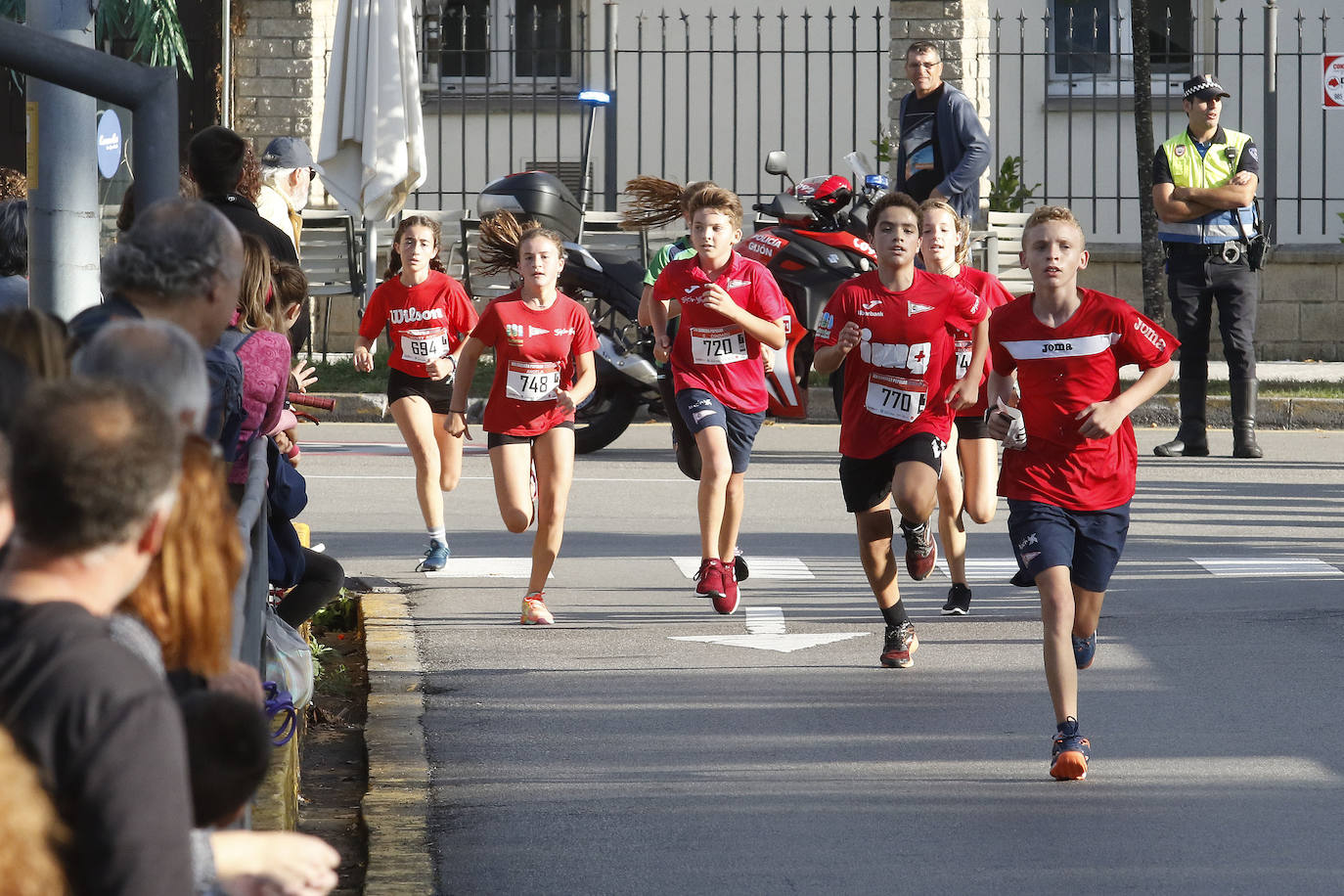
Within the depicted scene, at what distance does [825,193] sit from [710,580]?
5827mm

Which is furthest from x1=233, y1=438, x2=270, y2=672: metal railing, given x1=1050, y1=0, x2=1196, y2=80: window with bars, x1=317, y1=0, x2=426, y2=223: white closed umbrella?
x1=1050, y1=0, x2=1196, y2=80: window with bars

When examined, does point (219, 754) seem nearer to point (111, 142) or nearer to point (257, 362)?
point (257, 362)

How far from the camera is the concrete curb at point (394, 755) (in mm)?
4906

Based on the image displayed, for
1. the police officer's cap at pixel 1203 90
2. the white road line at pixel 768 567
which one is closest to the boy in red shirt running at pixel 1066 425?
the white road line at pixel 768 567

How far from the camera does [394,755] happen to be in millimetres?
6035

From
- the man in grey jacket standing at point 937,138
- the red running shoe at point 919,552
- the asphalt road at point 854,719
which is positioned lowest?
the asphalt road at point 854,719

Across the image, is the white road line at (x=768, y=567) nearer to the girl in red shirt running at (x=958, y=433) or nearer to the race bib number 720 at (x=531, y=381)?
the girl in red shirt running at (x=958, y=433)

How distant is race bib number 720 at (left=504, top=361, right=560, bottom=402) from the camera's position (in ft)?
27.3

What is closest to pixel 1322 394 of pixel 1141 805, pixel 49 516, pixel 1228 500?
pixel 1228 500

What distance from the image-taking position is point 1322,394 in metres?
15.7

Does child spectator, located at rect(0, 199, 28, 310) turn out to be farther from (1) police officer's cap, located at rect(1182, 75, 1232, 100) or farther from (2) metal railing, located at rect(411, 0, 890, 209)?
(2) metal railing, located at rect(411, 0, 890, 209)

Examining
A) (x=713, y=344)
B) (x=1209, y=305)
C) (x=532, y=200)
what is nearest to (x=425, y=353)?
(x=713, y=344)

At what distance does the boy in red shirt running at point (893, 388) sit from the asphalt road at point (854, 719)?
1.44 ft

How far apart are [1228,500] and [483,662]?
17.8ft
